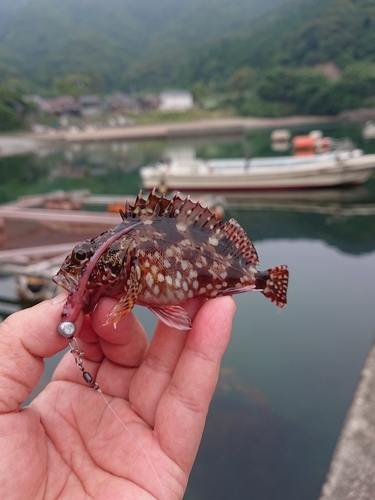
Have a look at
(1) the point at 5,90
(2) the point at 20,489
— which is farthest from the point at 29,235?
(1) the point at 5,90

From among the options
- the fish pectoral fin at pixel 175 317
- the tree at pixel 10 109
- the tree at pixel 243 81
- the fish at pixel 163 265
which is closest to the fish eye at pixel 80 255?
the fish at pixel 163 265

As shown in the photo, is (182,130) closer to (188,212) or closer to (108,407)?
(188,212)

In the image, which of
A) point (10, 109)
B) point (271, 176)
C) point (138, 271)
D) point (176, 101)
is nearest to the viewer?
point (138, 271)

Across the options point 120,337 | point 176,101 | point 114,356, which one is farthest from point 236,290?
point 176,101

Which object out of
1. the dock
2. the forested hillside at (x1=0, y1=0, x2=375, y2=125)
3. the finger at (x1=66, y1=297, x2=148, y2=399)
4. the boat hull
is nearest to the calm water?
the dock

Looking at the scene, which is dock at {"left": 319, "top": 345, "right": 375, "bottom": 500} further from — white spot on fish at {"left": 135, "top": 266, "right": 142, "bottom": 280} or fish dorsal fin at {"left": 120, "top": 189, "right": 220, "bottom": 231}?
white spot on fish at {"left": 135, "top": 266, "right": 142, "bottom": 280}

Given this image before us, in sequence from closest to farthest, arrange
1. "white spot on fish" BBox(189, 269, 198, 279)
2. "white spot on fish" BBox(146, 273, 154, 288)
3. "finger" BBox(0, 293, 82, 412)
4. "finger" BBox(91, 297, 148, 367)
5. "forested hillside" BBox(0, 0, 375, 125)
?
"finger" BBox(0, 293, 82, 412) < "finger" BBox(91, 297, 148, 367) < "white spot on fish" BBox(146, 273, 154, 288) < "white spot on fish" BBox(189, 269, 198, 279) < "forested hillside" BBox(0, 0, 375, 125)

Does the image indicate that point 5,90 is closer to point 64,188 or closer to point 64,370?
point 64,188
